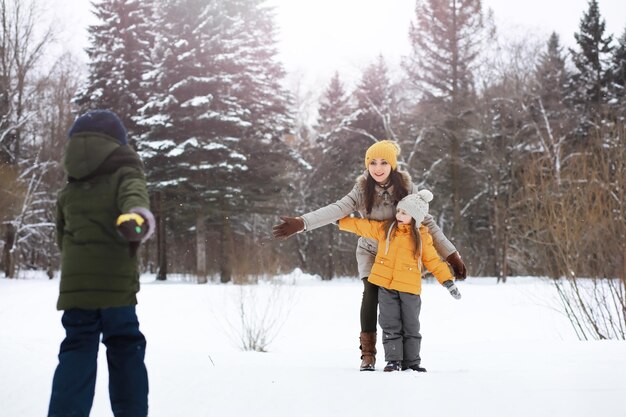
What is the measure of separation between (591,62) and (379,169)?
2841cm

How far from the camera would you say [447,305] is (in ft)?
42.4

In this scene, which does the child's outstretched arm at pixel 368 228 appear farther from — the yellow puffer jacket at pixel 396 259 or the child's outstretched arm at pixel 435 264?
the child's outstretched arm at pixel 435 264

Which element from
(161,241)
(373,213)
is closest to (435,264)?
(373,213)

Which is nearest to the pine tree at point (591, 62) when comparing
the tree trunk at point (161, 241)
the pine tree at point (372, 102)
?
the pine tree at point (372, 102)

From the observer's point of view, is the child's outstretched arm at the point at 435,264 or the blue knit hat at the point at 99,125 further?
the child's outstretched arm at the point at 435,264

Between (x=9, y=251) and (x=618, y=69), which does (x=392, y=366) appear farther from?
(x=618, y=69)

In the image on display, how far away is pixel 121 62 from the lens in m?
22.2

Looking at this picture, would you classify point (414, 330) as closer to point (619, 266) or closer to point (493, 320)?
point (619, 266)

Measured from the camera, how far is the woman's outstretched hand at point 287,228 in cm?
369

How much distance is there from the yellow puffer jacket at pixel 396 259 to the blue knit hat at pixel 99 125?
183 centimetres

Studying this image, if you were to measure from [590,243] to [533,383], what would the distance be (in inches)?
192

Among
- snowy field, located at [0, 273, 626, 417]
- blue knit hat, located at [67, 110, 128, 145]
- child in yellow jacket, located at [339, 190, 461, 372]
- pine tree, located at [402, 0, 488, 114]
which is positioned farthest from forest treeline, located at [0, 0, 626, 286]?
blue knit hat, located at [67, 110, 128, 145]

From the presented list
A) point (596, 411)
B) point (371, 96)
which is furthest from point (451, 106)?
point (596, 411)

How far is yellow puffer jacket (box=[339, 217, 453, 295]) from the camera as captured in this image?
3977 mm
